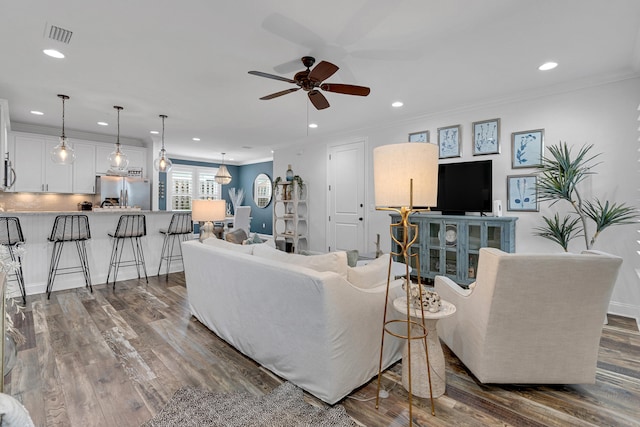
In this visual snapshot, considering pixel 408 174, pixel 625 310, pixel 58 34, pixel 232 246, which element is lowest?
pixel 625 310

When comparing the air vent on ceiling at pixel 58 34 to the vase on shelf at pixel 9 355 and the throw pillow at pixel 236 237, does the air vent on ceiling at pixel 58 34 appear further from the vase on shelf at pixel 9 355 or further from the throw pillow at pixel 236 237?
the throw pillow at pixel 236 237

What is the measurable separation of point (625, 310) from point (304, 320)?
3.66 m

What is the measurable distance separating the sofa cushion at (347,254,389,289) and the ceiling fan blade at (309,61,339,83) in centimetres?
156

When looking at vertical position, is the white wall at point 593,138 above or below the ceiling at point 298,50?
below

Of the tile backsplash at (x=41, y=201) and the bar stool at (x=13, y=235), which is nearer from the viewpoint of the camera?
the bar stool at (x=13, y=235)

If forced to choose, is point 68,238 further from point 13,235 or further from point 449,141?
point 449,141

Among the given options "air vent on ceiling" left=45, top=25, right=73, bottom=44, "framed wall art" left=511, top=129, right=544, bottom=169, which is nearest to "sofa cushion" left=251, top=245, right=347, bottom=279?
"air vent on ceiling" left=45, top=25, right=73, bottom=44

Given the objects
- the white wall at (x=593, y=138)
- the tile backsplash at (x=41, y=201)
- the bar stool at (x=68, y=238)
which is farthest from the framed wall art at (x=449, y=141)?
the tile backsplash at (x=41, y=201)

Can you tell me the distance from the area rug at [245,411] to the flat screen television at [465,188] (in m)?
3.34

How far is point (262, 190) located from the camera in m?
9.74

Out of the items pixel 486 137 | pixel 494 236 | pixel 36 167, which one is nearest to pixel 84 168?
pixel 36 167

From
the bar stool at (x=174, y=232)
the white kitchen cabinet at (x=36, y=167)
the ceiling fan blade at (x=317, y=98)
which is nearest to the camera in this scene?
the ceiling fan blade at (x=317, y=98)

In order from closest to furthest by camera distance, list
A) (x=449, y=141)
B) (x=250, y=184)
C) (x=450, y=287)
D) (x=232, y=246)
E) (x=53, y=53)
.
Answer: (x=450, y=287)
(x=232, y=246)
(x=53, y=53)
(x=449, y=141)
(x=250, y=184)

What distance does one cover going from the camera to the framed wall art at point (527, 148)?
3.82m
